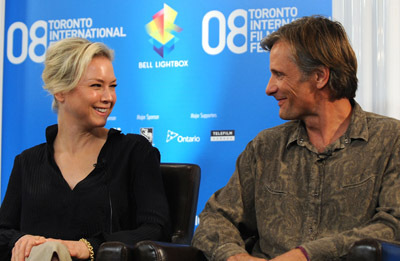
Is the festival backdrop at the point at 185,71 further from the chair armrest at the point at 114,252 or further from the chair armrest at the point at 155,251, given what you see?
the chair armrest at the point at 114,252

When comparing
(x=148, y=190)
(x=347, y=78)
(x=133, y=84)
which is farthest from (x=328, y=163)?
(x=133, y=84)

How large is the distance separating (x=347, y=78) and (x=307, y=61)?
18 cm

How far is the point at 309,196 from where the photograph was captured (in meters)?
2.28

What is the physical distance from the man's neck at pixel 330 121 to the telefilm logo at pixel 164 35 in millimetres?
1967

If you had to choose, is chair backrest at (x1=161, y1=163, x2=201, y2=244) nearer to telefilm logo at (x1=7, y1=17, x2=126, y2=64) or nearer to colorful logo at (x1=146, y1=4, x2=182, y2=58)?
colorful logo at (x1=146, y1=4, x2=182, y2=58)

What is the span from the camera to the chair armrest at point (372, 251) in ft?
5.66

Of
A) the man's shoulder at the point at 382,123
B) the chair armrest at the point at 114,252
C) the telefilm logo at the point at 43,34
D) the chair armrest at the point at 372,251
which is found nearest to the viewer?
the chair armrest at the point at 372,251

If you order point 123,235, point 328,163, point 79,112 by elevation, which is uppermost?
point 79,112

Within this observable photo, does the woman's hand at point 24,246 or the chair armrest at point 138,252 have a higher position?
the chair armrest at point 138,252

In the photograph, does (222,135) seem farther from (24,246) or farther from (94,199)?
(24,246)

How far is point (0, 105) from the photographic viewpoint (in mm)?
4488

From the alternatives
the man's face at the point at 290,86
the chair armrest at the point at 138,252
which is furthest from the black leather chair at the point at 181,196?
the man's face at the point at 290,86

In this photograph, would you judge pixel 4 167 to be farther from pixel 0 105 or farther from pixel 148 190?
pixel 148 190

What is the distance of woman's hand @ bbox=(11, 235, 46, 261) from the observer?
2.39 metres
